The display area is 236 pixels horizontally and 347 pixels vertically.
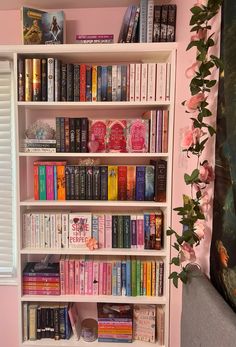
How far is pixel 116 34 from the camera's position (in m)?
1.73

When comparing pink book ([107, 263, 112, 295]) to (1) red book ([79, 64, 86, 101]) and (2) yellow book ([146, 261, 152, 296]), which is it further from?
(1) red book ([79, 64, 86, 101])

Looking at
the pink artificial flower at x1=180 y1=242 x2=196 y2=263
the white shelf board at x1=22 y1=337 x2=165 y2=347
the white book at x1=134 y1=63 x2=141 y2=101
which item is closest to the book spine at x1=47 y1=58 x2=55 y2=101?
the white book at x1=134 y1=63 x2=141 y2=101

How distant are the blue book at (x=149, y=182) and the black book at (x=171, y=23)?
2.41 ft

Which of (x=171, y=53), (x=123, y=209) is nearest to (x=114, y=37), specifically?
(x=171, y=53)

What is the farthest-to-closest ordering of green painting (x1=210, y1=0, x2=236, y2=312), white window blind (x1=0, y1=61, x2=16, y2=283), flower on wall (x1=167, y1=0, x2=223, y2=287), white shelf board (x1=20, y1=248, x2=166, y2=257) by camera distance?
white window blind (x1=0, y1=61, x2=16, y2=283), white shelf board (x1=20, y1=248, x2=166, y2=257), flower on wall (x1=167, y1=0, x2=223, y2=287), green painting (x1=210, y1=0, x2=236, y2=312)

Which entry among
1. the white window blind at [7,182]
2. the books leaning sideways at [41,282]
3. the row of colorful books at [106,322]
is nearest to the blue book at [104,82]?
the white window blind at [7,182]

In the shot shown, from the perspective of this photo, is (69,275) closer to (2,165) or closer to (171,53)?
(2,165)

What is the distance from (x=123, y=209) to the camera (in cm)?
180

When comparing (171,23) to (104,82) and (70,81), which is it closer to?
(104,82)

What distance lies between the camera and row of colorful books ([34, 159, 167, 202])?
1.63m

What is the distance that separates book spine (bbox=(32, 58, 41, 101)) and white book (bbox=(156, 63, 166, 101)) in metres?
0.69

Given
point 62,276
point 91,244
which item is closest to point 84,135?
point 91,244

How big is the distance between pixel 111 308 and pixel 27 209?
83 cm

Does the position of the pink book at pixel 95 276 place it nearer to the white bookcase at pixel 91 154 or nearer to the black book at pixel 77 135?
the white bookcase at pixel 91 154
